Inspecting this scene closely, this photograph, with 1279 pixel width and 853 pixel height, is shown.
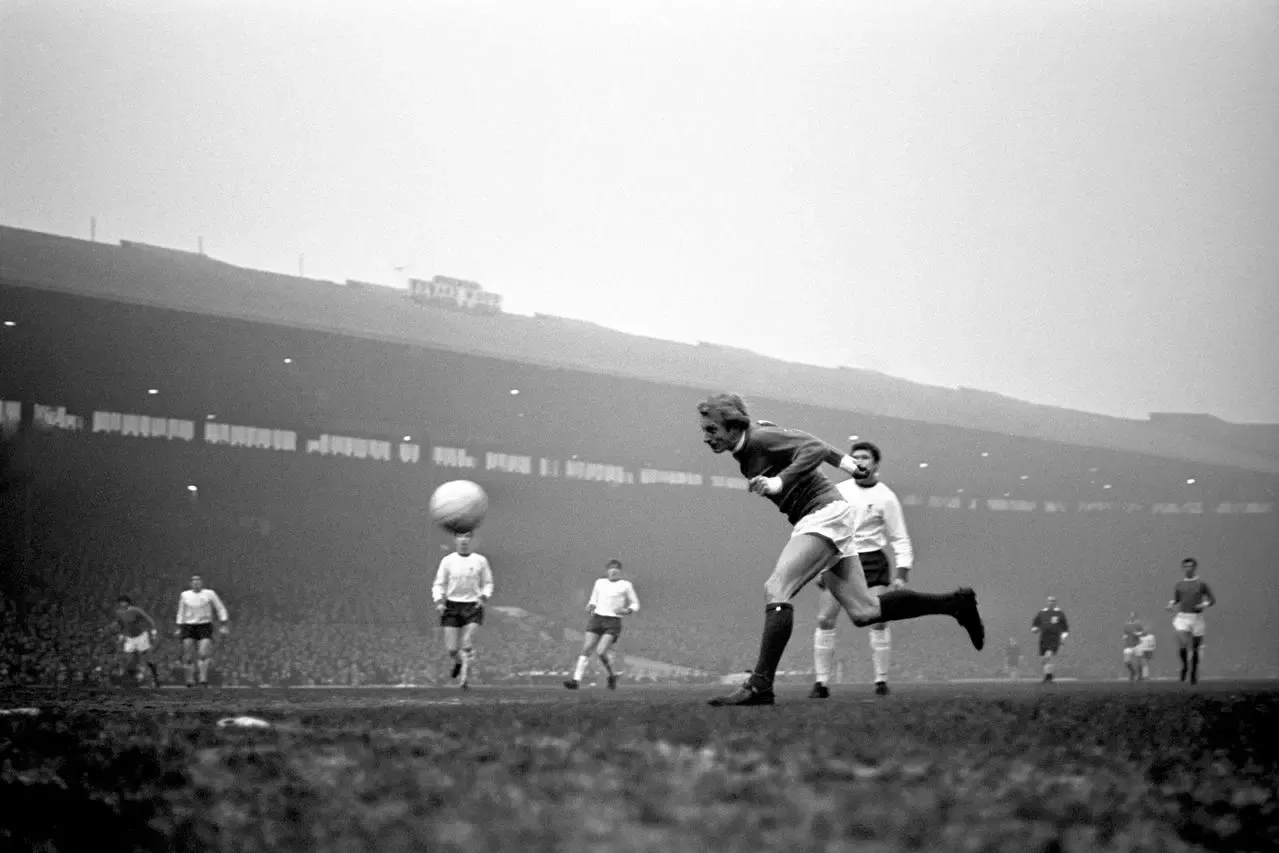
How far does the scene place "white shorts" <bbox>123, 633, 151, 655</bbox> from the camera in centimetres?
2350

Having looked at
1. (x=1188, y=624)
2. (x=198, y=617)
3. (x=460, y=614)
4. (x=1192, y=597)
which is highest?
(x=1192, y=597)

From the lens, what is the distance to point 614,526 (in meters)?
48.6

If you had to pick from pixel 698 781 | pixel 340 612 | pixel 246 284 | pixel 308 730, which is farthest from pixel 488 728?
pixel 246 284

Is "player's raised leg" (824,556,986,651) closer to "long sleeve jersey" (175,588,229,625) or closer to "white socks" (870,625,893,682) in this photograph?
"white socks" (870,625,893,682)

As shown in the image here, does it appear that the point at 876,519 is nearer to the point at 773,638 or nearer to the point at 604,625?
the point at 773,638

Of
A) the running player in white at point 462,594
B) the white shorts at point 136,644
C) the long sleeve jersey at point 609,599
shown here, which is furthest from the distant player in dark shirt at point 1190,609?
the white shorts at point 136,644

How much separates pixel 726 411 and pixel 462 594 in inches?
355

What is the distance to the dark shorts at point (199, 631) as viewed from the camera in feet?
74.0

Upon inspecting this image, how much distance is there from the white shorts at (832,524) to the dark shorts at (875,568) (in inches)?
128

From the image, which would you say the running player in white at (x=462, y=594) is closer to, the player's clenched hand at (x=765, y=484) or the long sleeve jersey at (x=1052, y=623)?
the player's clenched hand at (x=765, y=484)

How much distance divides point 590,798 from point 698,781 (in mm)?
447

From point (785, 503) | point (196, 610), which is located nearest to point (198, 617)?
point (196, 610)

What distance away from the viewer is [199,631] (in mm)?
22609

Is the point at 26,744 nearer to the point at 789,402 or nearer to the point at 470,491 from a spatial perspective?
the point at 470,491
